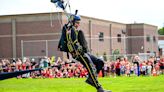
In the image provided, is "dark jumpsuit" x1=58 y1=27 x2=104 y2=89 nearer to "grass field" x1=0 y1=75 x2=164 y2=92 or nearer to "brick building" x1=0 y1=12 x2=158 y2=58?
"grass field" x1=0 y1=75 x2=164 y2=92

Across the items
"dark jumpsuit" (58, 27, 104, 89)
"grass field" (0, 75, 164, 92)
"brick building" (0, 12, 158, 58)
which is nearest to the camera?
"dark jumpsuit" (58, 27, 104, 89)

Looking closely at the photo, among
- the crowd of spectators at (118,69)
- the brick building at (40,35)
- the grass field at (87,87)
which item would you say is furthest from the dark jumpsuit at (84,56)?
the brick building at (40,35)

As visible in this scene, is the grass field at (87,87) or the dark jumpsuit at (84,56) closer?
the dark jumpsuit at (84,56)

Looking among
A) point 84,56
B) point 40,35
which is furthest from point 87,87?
point 40,35

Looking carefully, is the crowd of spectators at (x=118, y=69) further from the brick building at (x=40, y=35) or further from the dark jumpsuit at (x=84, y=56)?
the dark jumpsuit at (x=84, y=56)

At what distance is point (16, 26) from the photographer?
49031 mm

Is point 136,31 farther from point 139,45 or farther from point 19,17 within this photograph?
point 19,17

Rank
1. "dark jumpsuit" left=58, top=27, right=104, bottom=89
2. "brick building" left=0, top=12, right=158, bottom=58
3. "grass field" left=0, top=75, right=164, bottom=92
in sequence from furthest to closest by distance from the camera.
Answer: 1. "brick building" left=0, top=12, right=158, bottom=58
2. "grass field" left=0, top=75, right=164, bottom=92
3. "dark jumpsuit" left=58, top=27, right=104, bottom=89

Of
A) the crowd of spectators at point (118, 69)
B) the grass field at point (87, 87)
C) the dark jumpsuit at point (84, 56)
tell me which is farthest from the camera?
the crowd of spectators at point (118, 69)

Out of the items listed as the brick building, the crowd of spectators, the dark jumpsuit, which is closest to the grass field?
the dark jumpsuit

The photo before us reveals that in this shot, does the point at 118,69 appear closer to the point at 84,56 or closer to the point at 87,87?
the point at 87,87

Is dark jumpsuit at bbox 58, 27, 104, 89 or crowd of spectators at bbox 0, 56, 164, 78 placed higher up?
dark jumpsuit at bbox 58, 27, 104, 89

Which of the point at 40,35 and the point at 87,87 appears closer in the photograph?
the point at 87,87

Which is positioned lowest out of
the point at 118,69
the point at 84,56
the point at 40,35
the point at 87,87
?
the point at 118,69
